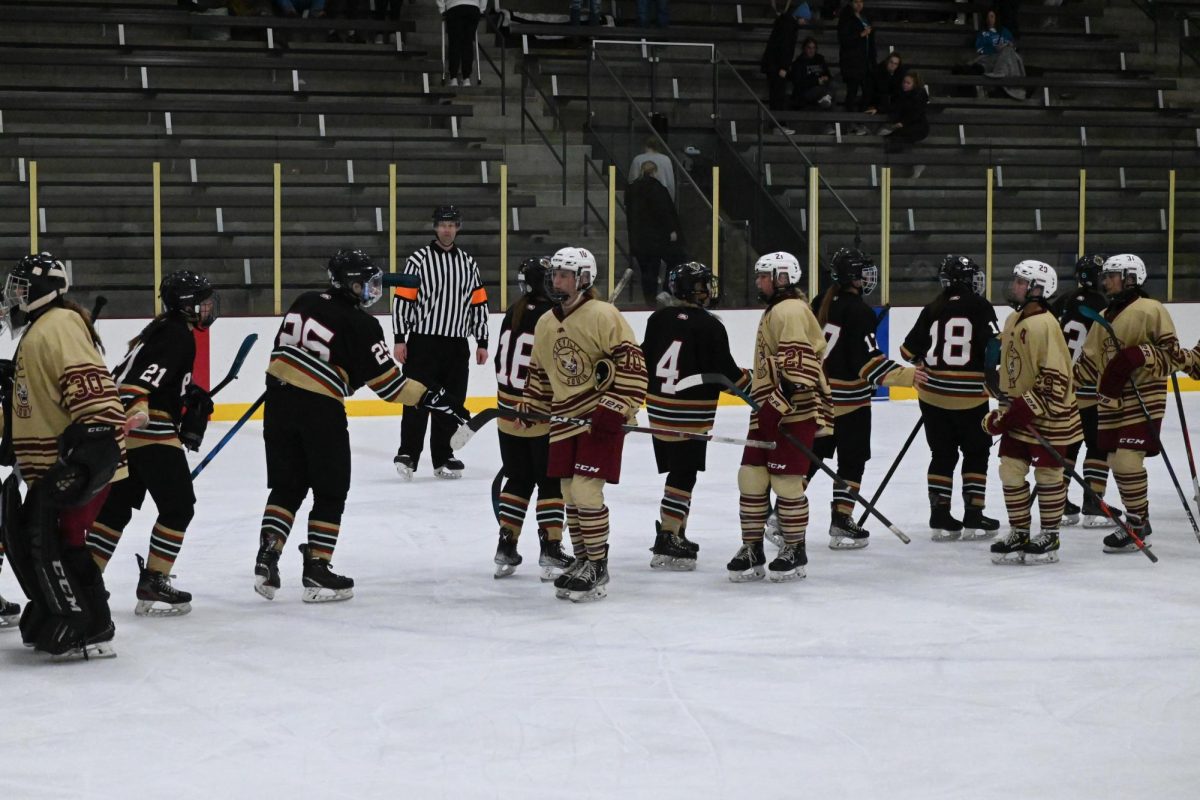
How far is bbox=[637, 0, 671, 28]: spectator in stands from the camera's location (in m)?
14.2

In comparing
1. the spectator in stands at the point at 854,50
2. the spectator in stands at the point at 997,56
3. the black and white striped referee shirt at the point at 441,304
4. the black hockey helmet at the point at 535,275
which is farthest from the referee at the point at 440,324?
the spectator in stands at the point at 997,56

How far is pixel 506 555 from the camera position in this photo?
19.0 feet

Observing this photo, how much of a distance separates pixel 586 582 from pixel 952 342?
6.59 ft

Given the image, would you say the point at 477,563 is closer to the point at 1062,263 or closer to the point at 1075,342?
the point at 1075,342

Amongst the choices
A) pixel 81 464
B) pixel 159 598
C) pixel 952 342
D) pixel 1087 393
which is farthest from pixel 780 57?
pixel 81 464

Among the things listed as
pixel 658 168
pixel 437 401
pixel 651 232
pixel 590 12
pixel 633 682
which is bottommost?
pixel 633 682

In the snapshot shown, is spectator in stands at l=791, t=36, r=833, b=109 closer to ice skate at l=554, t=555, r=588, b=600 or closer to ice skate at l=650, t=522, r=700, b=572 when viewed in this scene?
ice skate at l=650, t=522, r=700, b=572

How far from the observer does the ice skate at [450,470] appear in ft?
27.1

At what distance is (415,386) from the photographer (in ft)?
17.3

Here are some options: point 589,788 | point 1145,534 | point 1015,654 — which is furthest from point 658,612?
point 1145,534

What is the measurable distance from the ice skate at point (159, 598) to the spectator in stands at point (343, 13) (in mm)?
8995

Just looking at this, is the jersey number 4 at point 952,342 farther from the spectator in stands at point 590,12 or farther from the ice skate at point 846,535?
the spectator in stands at point 590,12

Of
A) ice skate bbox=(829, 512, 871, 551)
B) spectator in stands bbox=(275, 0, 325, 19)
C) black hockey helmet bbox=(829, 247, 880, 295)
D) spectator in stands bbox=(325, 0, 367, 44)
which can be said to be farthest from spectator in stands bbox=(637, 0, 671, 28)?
ice skate bbox=(829, 512, 871, 551)

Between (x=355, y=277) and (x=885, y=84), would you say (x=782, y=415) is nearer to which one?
(x=355, y=277)
